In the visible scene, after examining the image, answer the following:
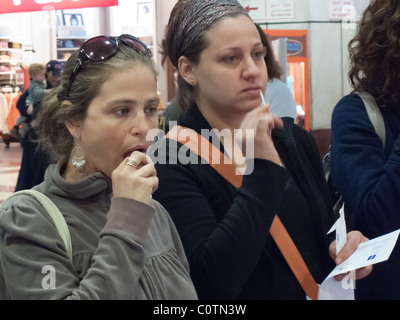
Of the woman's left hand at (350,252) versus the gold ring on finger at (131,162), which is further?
the woman's left hand at (350,252)

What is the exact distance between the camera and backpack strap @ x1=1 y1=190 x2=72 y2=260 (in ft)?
3.86

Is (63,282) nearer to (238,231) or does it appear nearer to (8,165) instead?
(238,231)

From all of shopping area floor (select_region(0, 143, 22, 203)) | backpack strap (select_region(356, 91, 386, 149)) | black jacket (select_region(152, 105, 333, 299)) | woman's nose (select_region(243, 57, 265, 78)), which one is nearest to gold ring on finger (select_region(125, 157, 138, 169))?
black jacket (select_region(152, 105, 333, 299))

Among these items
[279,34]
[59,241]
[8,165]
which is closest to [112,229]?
[59,241]

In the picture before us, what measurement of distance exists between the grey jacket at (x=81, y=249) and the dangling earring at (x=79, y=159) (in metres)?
0.04

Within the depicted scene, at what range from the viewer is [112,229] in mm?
1144

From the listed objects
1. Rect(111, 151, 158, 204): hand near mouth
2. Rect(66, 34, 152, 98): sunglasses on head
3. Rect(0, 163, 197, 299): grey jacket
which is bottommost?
Rect(0, 163, 197, 299): grey jacket

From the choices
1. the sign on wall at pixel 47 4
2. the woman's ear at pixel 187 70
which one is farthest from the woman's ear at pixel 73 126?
the sign on wall at pixel 47 4

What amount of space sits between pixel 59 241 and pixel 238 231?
15.5 inches

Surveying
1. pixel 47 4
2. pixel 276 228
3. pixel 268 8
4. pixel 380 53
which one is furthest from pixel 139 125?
pixel 268 8

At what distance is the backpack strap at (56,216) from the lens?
3.86 feet

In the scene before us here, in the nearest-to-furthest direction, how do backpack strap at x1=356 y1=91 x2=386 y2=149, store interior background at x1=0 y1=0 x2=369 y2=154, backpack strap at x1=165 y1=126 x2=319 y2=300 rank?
backpack strap at x1=165 y1=126 x2=319 y2=300 < backpack strap at x1=356 y1=91 x2=386 y2=149 < store interior background at x1=0 y1=0 x2=369 y2=154

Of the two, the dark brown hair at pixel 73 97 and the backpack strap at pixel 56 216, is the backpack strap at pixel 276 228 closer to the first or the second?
the dark brown hair at pixel 73 97

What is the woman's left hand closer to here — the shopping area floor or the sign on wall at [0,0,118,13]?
the sign on wall at [0,0,118,13]
